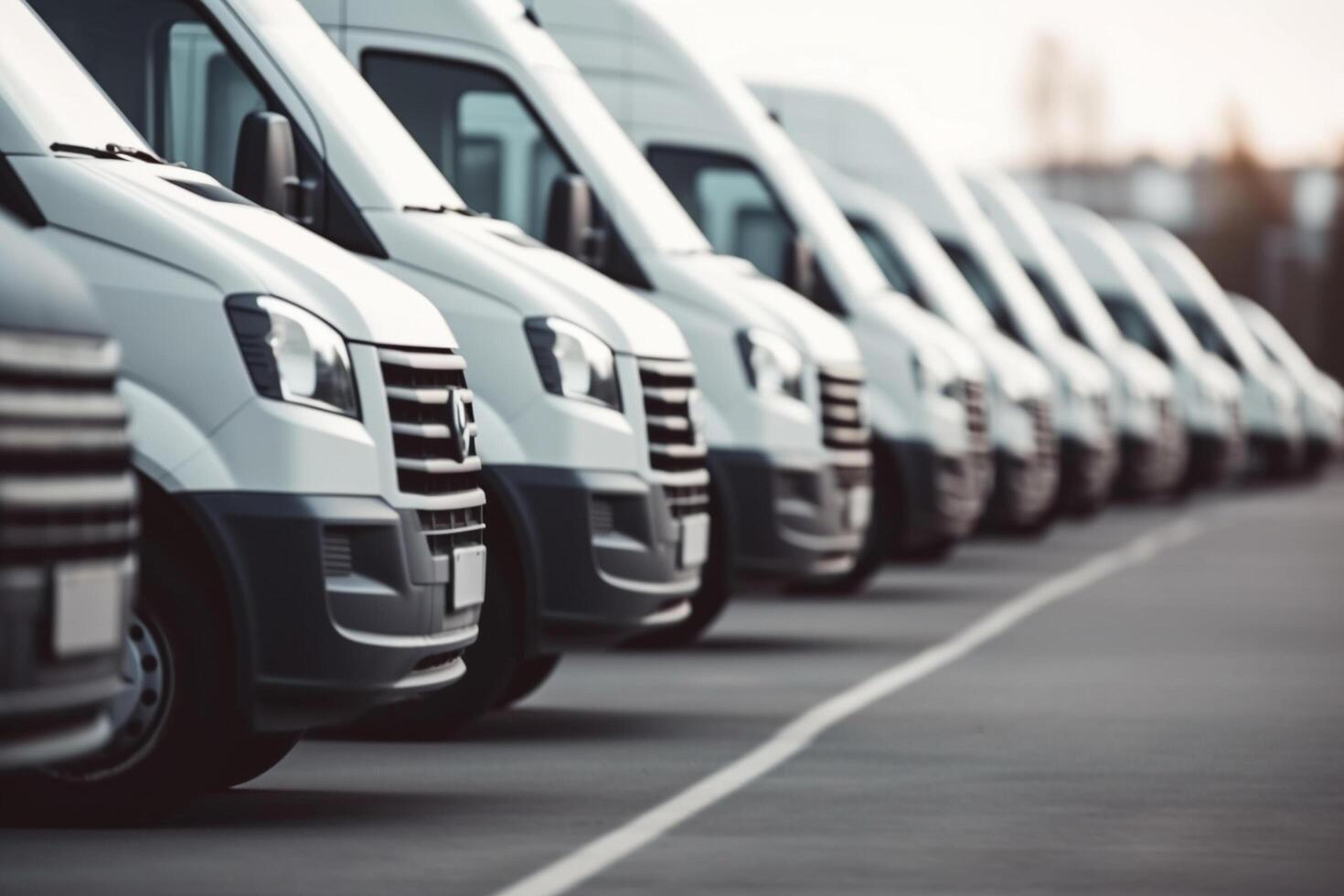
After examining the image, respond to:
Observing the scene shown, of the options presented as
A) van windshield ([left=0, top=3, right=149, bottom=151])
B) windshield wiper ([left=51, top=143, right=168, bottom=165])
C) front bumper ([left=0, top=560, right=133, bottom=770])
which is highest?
van windshield ([left=0, top=3, right=149, bottom=151])

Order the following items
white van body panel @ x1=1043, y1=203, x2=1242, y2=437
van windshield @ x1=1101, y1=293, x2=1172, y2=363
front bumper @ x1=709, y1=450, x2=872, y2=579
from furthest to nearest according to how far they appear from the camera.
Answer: white van body panel @ x1=1043, y1=203, x2=1242, y2=437 → van windshield @ x1=1101, y1=293, x2=1172, y2=363 → front bumper @ x1=709, y1=450, x2=872, y2=579

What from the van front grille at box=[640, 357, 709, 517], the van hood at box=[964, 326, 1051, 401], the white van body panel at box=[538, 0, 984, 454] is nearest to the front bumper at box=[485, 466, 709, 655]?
the van front grille at box=[640, 357, 709, 517]

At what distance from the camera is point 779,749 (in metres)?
11.8

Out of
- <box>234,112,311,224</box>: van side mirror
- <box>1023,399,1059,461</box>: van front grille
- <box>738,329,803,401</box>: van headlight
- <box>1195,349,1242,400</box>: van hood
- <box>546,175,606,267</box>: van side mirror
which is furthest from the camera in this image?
<box>1195,349,1242,400</box>: van hood

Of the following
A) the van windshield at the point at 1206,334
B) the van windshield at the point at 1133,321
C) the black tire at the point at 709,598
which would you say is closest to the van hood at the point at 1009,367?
the black tire at the point at 709,598

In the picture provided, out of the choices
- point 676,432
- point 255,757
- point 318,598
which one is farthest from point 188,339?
point 676,432

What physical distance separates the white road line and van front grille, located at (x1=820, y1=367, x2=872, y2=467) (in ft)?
2.75

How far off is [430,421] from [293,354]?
0.51m

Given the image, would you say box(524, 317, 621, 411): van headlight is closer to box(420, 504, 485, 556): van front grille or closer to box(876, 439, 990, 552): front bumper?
box(420, 504, 485, 556): van front grille

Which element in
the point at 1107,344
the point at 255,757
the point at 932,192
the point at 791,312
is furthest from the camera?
the point at 1107,344

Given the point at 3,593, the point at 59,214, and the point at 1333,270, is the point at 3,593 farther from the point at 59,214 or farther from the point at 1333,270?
the point at 1333,270

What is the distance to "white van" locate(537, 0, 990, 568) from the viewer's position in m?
16.8

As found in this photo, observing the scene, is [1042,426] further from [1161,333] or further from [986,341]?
[1161,333]

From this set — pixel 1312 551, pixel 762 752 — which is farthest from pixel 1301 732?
pixel 1312 551
